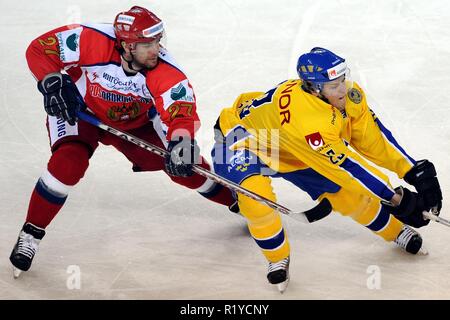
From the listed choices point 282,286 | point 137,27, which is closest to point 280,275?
point 282,286

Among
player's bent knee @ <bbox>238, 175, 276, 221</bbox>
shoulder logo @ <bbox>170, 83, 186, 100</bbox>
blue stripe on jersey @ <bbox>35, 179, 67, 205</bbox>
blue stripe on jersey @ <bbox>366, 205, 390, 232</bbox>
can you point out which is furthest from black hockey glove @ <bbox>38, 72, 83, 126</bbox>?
blue stripe on jersey @ <bbox>366, 205, 390, 232</bbox>

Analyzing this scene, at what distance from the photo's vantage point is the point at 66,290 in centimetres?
407

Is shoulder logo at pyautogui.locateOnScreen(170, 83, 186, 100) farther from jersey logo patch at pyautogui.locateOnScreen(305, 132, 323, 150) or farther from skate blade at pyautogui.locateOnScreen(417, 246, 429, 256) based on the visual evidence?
Answer: skate blade at pyautogui.locateOnScreen(417, 246, 429, 256)

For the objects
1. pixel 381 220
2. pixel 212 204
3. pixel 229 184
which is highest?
pixel 229 184

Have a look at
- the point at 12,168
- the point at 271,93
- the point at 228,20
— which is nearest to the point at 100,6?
the point at 228,20

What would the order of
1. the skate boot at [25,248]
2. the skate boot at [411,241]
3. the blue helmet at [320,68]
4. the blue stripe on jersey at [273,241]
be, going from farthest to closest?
the skate boot at [411,241] → the skate boot at [25,248] → the blue stripe on jersey at [273,241] → the blue helmet at [320,68]

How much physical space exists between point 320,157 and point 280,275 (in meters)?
0.51

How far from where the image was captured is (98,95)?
4.29 meters

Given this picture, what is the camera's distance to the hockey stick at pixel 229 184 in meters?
4.01

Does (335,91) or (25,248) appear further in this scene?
(25,248)

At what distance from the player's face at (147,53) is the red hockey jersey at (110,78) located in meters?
0.04

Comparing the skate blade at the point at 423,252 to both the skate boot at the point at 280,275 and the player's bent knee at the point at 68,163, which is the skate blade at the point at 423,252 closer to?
the skate boot at the point at 280,275

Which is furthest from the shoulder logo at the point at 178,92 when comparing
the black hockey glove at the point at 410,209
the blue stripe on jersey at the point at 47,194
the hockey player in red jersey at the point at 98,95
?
the black hockey glove at the point at 410,209

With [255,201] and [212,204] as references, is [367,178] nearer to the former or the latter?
[255,201]
